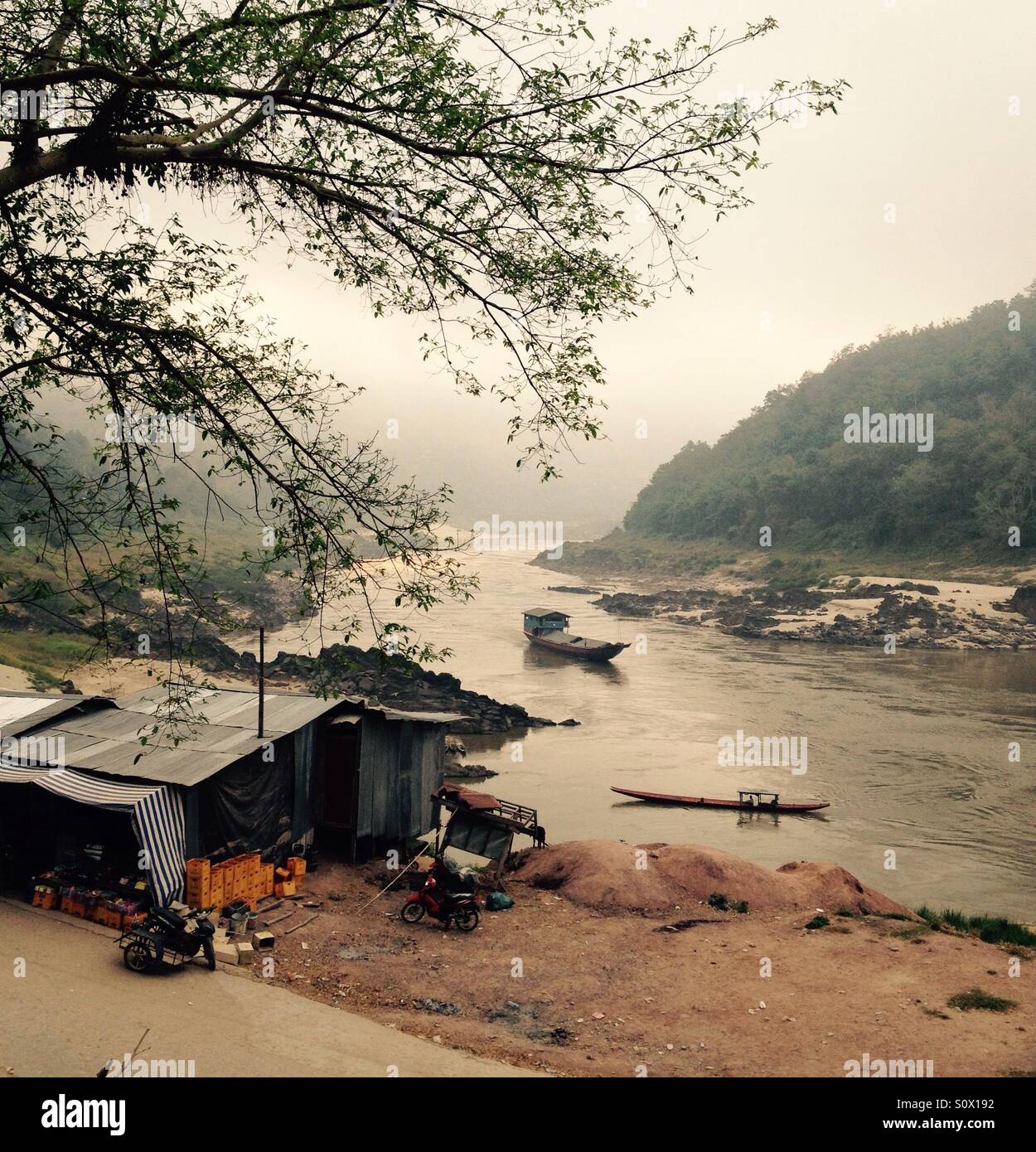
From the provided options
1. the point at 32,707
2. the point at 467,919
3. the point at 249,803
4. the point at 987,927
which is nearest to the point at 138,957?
the point at 249,803

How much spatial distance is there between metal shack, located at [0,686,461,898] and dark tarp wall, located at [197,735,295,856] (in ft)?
0.07

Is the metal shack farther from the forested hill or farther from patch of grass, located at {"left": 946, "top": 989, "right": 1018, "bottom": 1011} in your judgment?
the forested hill

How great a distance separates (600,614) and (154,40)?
227 ft

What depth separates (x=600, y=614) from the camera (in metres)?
74.4

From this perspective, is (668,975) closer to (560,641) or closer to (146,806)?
(146,806)

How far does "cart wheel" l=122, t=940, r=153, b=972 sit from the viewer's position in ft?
35.5

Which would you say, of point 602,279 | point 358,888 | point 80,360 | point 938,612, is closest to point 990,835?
point 358,888

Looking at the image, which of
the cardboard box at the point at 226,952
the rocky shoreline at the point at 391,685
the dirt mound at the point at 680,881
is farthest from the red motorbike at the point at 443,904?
the rocky shoreline at the point at 391,685

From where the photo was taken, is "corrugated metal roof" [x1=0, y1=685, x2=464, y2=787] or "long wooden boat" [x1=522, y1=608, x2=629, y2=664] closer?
"corrugated metal roof" [x1=0, y1=685, x2=464, y2=787]

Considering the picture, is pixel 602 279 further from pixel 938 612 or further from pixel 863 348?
pixel 863 348

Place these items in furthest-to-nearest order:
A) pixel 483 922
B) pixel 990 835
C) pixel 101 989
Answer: pixel 990 835
pixel 483 922
pixel 101 989

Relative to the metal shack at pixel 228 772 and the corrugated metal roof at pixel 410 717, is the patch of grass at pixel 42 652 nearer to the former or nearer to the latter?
the metal shack at pixel 228 772

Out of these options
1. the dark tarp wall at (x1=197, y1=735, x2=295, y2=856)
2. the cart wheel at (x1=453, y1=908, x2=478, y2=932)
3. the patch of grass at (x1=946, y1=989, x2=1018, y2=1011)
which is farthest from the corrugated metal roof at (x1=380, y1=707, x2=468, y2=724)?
the patch of grass at (x1=946, y1=989, x2=1018, y2=1011)

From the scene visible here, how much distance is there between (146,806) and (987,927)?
44.9ft
